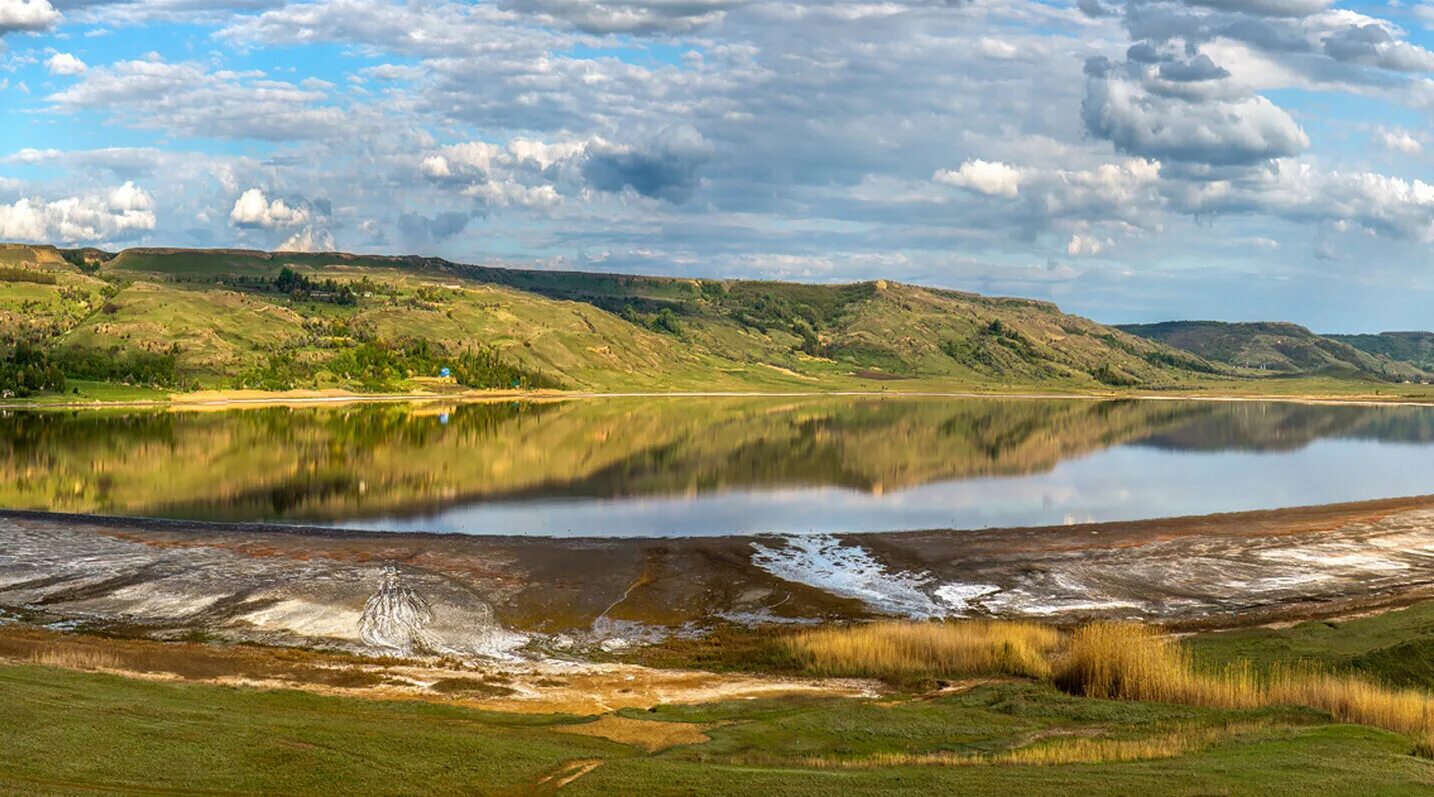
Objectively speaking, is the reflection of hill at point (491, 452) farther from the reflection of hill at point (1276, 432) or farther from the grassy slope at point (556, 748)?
the grassy slope at point (556, 748)

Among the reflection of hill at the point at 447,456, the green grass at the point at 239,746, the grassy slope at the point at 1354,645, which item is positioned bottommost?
the reflection of hill at the point at 447,456

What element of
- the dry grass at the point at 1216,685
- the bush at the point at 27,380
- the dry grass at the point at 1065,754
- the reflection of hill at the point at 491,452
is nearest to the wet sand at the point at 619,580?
the dry grass at the point at 1216,685

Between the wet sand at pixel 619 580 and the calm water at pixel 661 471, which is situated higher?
the wet sand at pixel 619 580

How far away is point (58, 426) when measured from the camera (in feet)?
432

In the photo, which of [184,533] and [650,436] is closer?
[184,533]

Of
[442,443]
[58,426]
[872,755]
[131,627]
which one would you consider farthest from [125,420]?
[872,755]

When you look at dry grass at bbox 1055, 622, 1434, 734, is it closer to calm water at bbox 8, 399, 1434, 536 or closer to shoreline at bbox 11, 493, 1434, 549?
shoreline at bbox 11, 493, 1434, 549

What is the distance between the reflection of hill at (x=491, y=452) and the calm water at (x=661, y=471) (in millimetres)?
377

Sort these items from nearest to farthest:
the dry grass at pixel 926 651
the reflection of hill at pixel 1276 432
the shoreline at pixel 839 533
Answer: the dry grass at pixel 926 651, the shoreline at pixel 839 533, the reflection of hill at pixel 1276 432

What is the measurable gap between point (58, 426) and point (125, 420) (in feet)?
42.8

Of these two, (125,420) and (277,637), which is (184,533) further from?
(125,420)

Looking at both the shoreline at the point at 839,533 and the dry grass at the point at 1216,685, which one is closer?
the dry grass at the point at 1216,685

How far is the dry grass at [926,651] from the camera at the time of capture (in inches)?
1262

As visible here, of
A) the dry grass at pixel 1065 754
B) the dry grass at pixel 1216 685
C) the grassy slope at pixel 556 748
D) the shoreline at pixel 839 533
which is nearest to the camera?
the grassy slope at pixel 556 748
